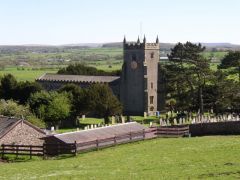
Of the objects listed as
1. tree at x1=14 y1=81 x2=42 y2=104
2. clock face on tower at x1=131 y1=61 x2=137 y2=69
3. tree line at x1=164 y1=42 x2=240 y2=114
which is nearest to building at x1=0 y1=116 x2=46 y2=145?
tree line at x1=164 y1=42 x2=240 y2=114

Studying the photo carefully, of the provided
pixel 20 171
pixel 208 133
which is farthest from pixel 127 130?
pixel 20 171

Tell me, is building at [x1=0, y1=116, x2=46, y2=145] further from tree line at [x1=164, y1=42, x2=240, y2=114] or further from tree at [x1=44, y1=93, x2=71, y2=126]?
tree line at [x1=164, y1=42, x2=240, y2=114]

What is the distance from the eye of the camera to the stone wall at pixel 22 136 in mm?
44500

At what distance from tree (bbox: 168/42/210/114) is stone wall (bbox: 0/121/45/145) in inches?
1269

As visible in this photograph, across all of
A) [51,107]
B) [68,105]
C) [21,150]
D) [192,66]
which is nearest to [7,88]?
[68,105]

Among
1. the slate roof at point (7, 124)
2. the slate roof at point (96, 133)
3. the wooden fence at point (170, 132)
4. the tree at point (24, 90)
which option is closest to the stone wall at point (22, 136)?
the slate roof at point (7, 124)

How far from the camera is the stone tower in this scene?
293 feet

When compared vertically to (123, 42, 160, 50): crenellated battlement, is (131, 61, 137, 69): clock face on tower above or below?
below

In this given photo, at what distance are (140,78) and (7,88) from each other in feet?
83.4

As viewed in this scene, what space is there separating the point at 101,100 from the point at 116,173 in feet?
158

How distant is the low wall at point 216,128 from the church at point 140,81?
32.4 meters

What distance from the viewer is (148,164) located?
3186cm

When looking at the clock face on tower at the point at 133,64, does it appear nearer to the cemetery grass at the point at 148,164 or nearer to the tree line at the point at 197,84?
the tree line at the point at 197,84

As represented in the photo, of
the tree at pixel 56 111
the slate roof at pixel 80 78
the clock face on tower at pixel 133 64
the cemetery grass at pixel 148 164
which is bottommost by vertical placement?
the tree at pixel 56 111
